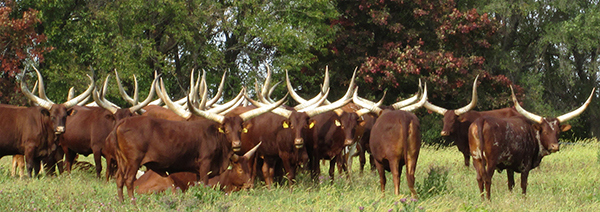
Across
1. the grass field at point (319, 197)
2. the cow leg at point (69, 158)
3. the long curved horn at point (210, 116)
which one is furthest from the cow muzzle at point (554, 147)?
the cow leg at point (69, 158)

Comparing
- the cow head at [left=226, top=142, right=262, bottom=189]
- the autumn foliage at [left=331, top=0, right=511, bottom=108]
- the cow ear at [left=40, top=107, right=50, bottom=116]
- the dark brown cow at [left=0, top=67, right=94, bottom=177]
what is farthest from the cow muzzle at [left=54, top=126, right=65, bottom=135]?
the autumn foliage at [left=331, top=0, right=511, bottom=108]

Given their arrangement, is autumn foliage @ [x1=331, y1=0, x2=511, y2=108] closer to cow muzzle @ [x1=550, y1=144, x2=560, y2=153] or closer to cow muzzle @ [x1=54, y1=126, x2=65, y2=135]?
cow muzzle @ [x1=550, y1=144, x2=560, y2=153]

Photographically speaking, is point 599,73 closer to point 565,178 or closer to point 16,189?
point 565,178

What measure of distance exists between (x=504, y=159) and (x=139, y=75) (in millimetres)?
11048

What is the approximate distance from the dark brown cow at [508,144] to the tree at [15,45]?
11.7 meters

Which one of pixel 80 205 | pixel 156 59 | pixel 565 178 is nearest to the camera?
pixel 80 205

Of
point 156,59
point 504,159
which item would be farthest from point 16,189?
point 156,59

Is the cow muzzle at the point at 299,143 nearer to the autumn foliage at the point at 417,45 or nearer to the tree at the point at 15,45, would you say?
the tree at the point at 15,45

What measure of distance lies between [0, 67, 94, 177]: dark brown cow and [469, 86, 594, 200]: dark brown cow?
5917mm

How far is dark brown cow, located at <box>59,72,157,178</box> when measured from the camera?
1087 cm

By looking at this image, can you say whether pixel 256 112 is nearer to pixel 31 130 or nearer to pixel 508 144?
pixel 508 144

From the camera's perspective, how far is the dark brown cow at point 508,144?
891 cm

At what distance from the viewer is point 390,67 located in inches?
774

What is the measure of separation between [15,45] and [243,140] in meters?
9.28
